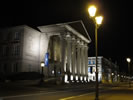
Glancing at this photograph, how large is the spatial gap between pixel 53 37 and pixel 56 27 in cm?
703

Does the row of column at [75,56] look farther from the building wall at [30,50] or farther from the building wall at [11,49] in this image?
the building wall at [11,49]

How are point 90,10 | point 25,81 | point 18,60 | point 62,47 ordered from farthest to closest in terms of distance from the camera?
1. point 62,47
2. point 18,60
3. point 25,81
4. point 90,10

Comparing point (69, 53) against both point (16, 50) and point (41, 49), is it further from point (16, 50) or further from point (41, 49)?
point (16, 50)

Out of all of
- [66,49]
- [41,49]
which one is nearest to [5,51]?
[41,49]

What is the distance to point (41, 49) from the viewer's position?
62.8 m

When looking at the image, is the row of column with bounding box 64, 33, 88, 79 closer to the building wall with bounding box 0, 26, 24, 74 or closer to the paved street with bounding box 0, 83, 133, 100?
the building wall with bounding box 0, 26, 24, 74

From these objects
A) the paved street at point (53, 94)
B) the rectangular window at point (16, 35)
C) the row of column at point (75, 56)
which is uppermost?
the rectangular window at point (16, 35)

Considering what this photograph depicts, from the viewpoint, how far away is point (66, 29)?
61062 mm

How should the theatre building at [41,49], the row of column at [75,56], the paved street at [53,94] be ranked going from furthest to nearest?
the row of column at [75,56] < the theatre building at [41,49] < the paved street at [53,94]

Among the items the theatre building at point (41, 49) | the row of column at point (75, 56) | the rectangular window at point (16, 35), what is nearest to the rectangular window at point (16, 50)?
the theatre building at point (41, 49)

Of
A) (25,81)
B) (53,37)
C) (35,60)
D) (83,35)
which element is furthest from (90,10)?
(83,35)

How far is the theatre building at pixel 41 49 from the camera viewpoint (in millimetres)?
56812

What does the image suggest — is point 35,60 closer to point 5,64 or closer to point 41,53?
point 41,53

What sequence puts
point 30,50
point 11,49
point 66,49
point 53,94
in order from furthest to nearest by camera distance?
1. point 66,49
2. point 30,50
3. point 11,49
4. point 53,94
